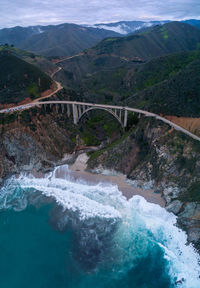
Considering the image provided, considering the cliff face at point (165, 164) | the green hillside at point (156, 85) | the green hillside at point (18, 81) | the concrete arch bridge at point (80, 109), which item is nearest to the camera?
the cliff face at point (165, 164)

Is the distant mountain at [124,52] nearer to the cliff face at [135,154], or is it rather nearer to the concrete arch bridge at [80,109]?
the concrete arch bridge at [80,109]

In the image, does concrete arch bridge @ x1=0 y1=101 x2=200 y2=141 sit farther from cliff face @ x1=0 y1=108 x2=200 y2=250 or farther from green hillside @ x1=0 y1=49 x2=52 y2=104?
green hillside @ x1=0 y1=49 x2=52 y2=104

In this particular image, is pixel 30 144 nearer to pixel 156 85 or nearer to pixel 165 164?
pixel 165 164

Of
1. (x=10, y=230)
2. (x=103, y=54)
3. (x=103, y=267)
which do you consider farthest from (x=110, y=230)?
(x=103, y=54)

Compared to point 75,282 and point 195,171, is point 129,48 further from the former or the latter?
point 75,282

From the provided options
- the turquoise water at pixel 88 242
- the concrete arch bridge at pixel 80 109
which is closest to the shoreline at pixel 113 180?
the turquoise water at pixel 88 242

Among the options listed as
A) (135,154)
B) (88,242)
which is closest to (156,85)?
(135,154)
